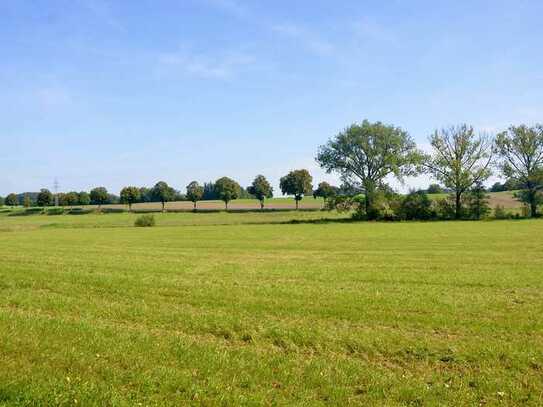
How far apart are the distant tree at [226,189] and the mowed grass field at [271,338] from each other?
110 meters

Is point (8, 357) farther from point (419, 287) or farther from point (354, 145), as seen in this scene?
point (354, 145)

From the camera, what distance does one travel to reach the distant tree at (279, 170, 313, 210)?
12800 cm

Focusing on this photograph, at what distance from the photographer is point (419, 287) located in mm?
15203

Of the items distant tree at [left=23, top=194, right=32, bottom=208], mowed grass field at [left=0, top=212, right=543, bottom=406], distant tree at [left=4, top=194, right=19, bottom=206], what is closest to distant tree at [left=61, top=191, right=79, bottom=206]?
distant tree at [left=23, top=194, right=32, bottom=208]

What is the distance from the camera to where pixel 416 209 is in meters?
73.5

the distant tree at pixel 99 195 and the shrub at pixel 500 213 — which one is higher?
the distant tree at pixel 99 195

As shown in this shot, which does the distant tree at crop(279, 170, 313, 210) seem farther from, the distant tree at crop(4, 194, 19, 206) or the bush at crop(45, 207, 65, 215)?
the distant tree at crop(4, 194, 19, 206)

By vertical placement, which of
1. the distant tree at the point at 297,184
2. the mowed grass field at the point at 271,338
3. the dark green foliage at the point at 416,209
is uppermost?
the distant tree at the point at 297,184

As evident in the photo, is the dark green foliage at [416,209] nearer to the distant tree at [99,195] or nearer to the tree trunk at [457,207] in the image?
the tree trunk at [457,207]

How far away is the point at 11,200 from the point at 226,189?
104178mm

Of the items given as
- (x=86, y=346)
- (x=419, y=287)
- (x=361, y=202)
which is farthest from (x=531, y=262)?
(x=361, y=202)

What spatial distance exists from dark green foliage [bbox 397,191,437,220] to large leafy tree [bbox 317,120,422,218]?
4.68m

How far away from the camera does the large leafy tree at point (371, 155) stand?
75.6m

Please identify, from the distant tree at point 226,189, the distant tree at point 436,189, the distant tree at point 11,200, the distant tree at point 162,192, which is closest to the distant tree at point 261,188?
the distant tree at point 226,189
